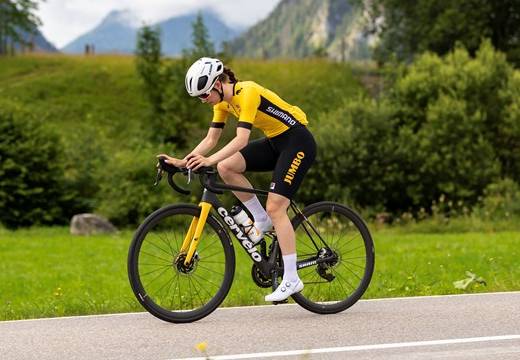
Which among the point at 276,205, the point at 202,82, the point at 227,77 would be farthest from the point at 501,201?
the point at 202,82

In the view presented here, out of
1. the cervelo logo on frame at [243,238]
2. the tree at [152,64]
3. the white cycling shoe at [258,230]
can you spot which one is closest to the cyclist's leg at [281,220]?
the white cycling shoe at [258,230]

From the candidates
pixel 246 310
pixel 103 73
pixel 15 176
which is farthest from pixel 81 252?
pixel 103 73

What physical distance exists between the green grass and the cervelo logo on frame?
3.65 ft

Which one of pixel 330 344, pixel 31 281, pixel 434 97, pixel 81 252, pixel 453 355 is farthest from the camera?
pixel 434 97

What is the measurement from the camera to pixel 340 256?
680 centimetres

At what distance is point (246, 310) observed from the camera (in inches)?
266

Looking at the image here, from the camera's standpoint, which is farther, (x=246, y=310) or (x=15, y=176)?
(x=15, y=176)

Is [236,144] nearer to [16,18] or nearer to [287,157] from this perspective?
[287,157]

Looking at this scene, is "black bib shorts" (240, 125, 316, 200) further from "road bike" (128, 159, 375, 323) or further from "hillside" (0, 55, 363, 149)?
"hillside" (0, 55, 363, 149)

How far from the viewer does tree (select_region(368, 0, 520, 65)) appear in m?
39.7

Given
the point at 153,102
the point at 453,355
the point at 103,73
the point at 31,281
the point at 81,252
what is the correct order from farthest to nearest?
the point at 103,73 < the point at 153,102 < the point at 81,252 < the point at 31,281 < the point at 453,355

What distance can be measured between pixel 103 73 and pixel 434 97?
30.9 metres

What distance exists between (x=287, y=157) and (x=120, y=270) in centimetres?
918

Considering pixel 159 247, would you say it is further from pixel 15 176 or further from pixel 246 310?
pixel 15 176
